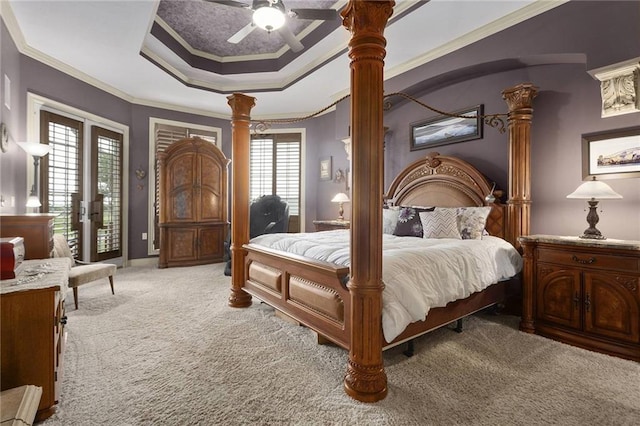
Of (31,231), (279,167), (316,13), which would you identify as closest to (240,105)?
(316,13)

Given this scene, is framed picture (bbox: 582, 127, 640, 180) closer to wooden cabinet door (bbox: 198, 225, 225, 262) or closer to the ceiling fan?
the ceiling fan

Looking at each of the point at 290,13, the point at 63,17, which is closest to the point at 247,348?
the point at 290,13

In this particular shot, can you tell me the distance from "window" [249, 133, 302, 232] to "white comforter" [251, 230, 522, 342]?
351 centimetres

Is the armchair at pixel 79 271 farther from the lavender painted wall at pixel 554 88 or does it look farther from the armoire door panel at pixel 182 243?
the lavender painted wall at pixel 554 88

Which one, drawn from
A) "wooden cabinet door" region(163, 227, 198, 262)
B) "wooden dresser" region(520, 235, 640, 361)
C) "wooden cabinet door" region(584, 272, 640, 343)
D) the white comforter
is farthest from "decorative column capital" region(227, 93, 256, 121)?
"wooden cabinet door" region(584, 272, 640, 343)

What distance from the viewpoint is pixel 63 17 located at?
3229 mm

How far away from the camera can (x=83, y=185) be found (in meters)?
4.85

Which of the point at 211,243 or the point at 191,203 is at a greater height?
the point at 191,203

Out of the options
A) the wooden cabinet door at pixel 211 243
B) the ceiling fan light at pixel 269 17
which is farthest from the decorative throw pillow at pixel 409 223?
the wooden cabinet door at pixel 211 243

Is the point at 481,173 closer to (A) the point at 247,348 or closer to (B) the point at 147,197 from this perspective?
(A) the point at 247,348

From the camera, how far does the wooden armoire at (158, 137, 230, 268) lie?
548 centimetres

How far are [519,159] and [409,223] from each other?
49.6 inches

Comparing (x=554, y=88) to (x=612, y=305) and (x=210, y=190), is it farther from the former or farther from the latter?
(x=210, y=190)

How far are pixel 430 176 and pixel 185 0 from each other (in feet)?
11.7
